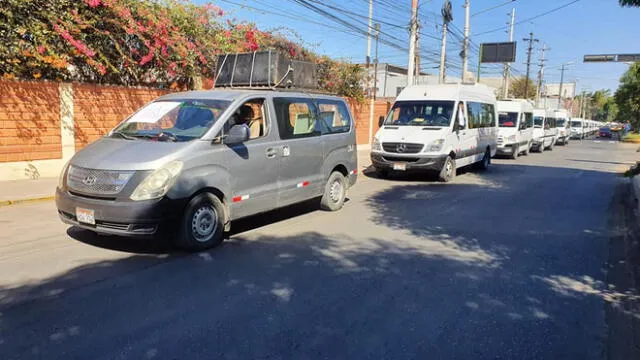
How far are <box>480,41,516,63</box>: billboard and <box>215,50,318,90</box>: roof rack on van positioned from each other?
34.5m

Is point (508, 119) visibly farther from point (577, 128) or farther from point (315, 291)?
point (577, 128)

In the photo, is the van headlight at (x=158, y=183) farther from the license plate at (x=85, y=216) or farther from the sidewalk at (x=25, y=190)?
the sidewalk at (x=25, y=190)

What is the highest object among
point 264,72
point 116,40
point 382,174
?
point 116,40

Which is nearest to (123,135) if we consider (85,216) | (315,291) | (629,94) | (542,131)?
(85,216)

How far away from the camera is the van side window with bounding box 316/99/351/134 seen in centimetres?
815

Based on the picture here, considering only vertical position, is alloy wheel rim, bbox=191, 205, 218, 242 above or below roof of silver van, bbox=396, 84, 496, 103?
below

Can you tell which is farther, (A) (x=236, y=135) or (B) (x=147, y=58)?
(B) (x=147, y=58)

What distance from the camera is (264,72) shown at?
26.0 ft

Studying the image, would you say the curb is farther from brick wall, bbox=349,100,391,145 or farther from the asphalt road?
brick wall, bbox=349,100,391,145

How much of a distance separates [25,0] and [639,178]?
1266 cm

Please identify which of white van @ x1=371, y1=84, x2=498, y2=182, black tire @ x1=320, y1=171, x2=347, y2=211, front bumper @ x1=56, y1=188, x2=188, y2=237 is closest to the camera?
front bumper @ x1=56, y1=188, x2=188, y2=237

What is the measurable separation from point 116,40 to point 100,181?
25.4 feet

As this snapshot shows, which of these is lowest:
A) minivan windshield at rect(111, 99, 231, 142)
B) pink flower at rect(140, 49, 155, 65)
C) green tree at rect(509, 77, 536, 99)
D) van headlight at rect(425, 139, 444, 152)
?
van headlight at rect(425, 139, 444, 152)

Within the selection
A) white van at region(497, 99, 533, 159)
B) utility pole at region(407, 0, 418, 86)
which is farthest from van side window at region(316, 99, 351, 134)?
white van at region(497, 99, 533, 159)
